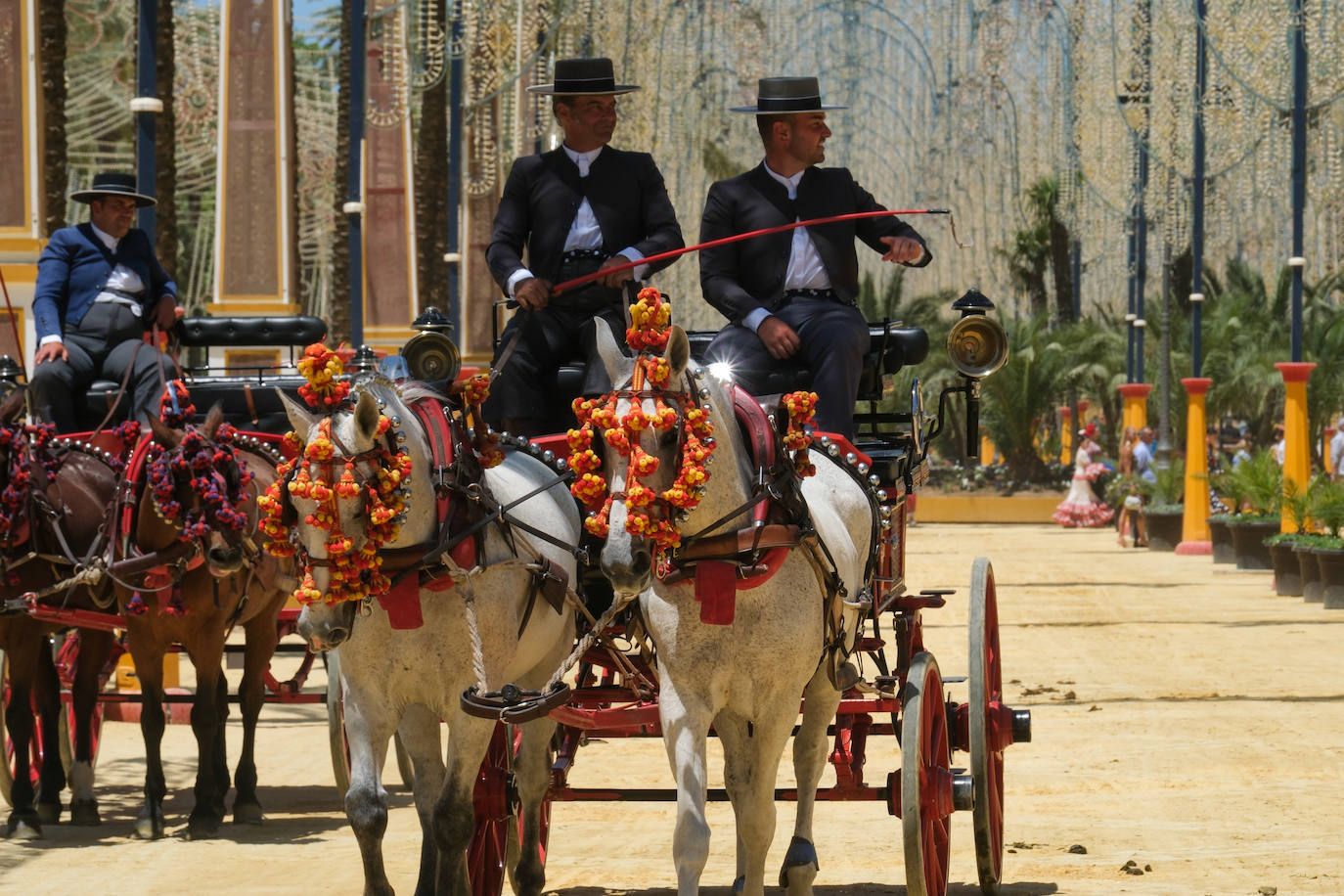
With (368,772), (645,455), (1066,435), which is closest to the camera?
(645,455)

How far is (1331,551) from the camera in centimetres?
2061

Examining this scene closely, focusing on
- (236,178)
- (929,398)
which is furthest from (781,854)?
(929,398)

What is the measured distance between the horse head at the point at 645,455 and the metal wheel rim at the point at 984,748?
2.23 m

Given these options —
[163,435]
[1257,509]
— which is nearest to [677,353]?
[163,435]

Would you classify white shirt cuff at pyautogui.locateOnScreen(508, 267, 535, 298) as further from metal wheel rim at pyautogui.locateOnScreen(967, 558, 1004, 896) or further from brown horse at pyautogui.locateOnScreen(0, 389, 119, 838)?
brown horse at pyautogui.locateOnScreen(0, 389, 119, 838)

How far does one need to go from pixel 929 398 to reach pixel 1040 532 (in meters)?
3.95

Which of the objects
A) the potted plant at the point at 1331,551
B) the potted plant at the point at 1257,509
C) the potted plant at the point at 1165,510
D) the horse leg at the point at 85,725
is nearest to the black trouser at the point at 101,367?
the horse leg at the point at 85,725

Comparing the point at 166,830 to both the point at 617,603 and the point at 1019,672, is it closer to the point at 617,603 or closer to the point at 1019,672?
the point at 617,603

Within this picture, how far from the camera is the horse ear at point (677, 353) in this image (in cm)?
612

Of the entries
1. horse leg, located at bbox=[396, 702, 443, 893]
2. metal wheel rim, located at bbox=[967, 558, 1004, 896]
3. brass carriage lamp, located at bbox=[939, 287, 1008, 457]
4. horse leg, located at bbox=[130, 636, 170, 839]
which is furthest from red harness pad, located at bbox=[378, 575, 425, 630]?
horse leg, located at bbox=[130, 636, 170, 839]

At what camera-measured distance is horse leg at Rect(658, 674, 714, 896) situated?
6051 mm

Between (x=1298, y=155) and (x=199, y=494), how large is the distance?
18055mm

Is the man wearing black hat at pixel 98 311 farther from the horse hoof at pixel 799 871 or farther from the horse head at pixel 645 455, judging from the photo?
the horse hoof at pixel 799 871

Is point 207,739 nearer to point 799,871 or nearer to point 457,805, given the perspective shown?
point 457,805
